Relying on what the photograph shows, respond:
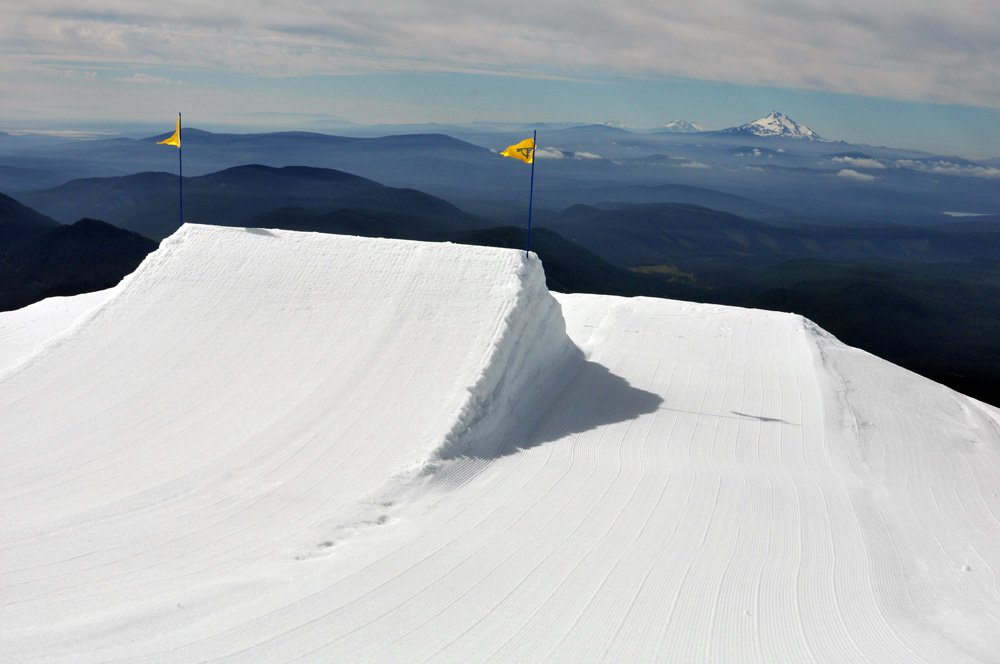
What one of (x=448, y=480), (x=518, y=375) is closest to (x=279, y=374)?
(x=518, y=375)

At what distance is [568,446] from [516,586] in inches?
213

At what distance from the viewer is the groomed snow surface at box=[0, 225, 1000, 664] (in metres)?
9.31

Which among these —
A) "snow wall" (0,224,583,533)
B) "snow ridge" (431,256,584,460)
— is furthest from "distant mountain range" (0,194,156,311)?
"snow ridge" (431,256,584,460)

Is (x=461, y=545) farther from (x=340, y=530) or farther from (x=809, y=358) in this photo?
(x=809, y=358)

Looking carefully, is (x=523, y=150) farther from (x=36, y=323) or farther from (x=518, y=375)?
(x=36, y=323)

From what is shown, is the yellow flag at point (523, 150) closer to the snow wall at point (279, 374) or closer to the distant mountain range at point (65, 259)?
the snow wall at point (279, 374)

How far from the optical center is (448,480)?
13289mm

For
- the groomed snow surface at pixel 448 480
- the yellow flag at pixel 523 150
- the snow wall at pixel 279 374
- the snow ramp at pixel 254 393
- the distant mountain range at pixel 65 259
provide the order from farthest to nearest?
the distant mountain range at pixel 65 259 < the yellow flag at pixel 523 150 < the snow wall at pixel 279 374 < the snow ramp at pixel 254 393 < the groomed snow surface at pixel 448 480

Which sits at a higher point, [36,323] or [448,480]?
[448,480]

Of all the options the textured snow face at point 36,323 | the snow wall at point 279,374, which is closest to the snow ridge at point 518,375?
the snow wall at point 279,374

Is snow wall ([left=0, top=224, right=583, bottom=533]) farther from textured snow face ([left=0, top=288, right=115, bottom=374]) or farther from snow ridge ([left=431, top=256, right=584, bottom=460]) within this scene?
textured snow face ([left=0, top=288, right=115, bottom=374])

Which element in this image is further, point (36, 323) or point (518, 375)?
point (36, 323)

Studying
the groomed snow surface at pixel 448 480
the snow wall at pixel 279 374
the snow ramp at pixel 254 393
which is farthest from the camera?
the snow wall at pixel 279 374

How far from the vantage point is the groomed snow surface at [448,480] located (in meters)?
9.31
